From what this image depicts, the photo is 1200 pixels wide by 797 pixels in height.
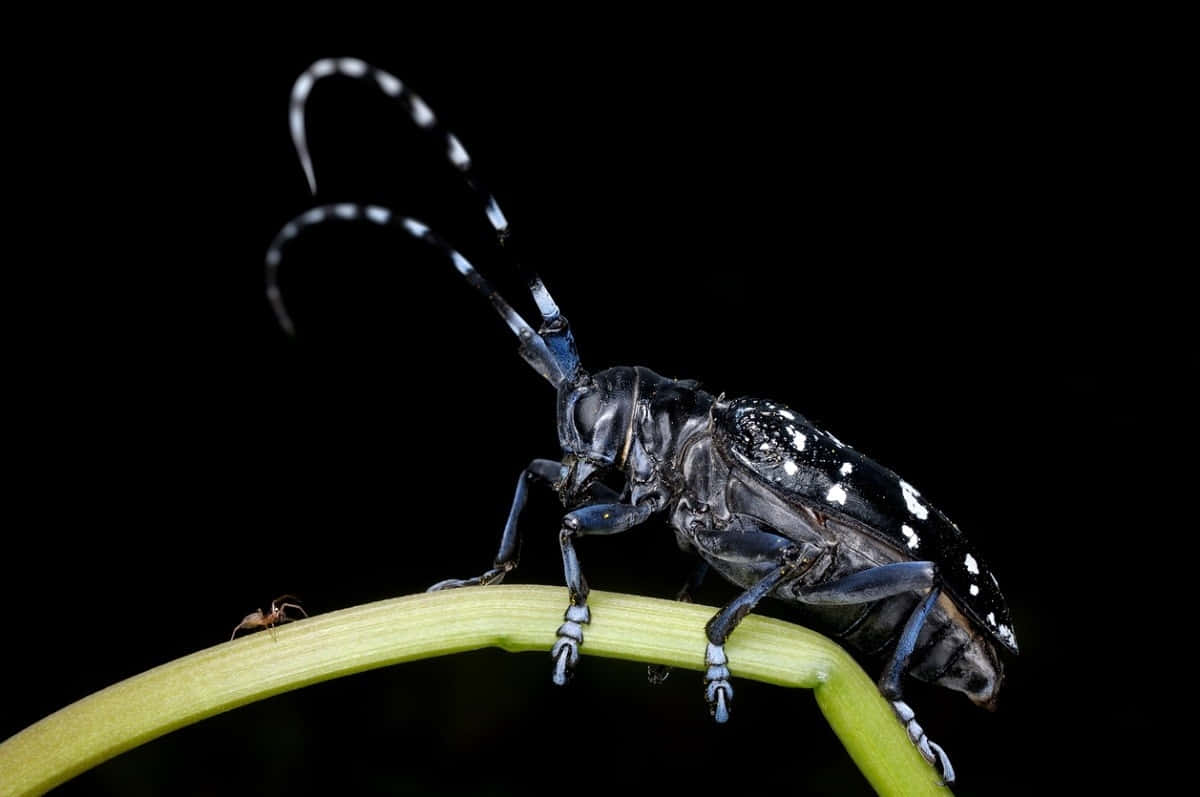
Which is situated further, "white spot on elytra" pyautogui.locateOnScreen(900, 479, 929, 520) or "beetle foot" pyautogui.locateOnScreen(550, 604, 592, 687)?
"white spot on elytra" pyautogui.locateOnScreen(900, 479, 929, 520)

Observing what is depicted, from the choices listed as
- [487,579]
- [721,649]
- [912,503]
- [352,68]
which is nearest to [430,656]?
[721,649]

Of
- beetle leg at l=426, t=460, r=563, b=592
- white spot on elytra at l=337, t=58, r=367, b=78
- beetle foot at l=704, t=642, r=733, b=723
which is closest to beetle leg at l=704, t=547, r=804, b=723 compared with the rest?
beetle foot at l=704, t=642, r=733, b=723

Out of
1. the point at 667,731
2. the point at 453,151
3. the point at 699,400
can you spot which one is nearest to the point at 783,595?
the point at 699,400

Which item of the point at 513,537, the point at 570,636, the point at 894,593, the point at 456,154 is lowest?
the point at 894,593

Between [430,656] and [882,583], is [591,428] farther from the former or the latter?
[430,656]

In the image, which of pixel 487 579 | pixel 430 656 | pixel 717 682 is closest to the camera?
pixel 430 656

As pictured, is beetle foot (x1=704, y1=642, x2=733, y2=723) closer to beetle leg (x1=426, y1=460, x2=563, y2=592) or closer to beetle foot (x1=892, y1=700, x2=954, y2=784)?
beetle foot (x1=892, y1=700, x2=954, y2=784)

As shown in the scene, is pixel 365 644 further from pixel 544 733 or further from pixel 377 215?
pixel 544 733
